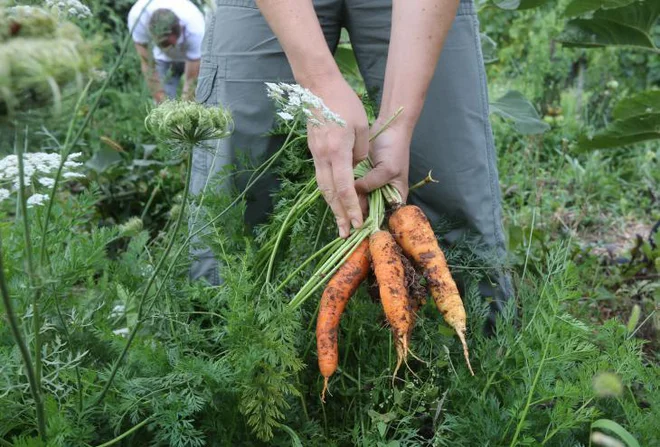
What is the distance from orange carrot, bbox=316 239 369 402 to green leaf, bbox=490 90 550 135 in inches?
56.6

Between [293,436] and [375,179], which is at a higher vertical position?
[375,179]

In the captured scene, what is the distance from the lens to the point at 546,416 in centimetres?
164

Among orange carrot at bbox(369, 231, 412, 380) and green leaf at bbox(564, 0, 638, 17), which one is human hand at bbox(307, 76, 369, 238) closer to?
orange carrot at bbox(369, 231, 412, 380)

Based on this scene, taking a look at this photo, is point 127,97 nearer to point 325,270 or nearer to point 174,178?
point 174,178

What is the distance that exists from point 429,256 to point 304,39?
56cm

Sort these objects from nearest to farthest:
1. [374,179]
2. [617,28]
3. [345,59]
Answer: [374,179] → [617,28] → [345,59]

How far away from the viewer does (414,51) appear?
184 cm

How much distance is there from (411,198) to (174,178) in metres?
1.51

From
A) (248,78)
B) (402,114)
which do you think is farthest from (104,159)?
(402,114)

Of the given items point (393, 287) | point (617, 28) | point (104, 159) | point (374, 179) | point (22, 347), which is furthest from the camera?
point (104, 159)

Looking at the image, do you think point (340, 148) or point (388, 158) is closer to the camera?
point (340, 148)

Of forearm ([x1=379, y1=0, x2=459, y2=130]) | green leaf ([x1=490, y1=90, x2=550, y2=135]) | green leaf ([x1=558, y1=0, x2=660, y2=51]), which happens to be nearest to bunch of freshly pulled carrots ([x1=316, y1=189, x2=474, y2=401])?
forearm ([x1=379, y1=0, x2=459, y2=130])

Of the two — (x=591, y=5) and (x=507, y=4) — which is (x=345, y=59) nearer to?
(x=507, y=4)

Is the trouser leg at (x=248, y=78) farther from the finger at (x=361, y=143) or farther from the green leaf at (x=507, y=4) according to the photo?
the green leaf at (x=507, y=4)
